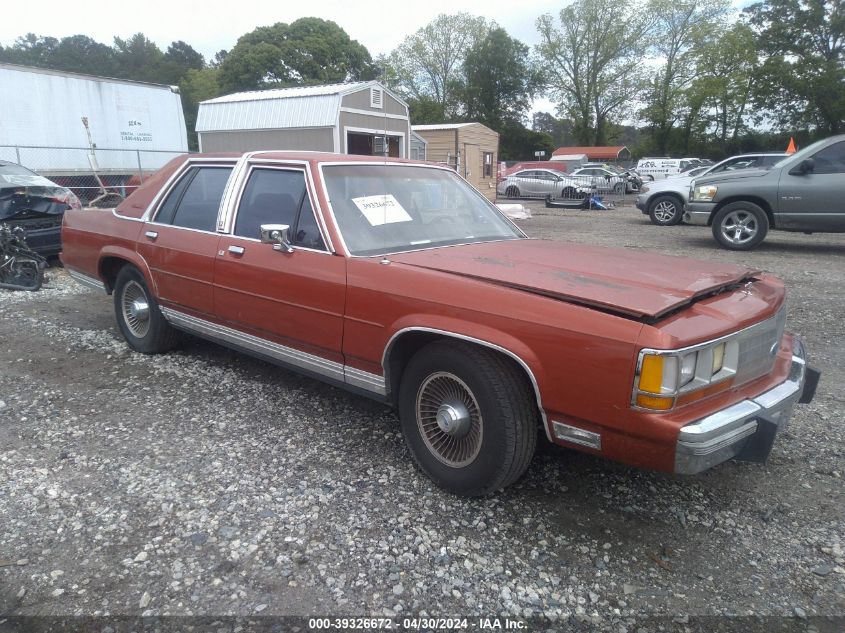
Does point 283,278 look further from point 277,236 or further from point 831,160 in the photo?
point 831,160

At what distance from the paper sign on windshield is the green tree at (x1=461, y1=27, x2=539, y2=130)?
5885 centimetres

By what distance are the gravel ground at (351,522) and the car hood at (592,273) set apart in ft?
3.49

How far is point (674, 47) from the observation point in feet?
168

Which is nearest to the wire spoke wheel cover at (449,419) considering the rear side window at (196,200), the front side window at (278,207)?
the front side window at (278,207)

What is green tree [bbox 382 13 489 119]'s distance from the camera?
47253 millimetres

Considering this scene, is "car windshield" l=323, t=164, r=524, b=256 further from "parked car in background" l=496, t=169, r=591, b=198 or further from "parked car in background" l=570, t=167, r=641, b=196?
→ "parked car in background" l=570, t=167, r=641, b=196

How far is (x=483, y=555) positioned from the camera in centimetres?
257

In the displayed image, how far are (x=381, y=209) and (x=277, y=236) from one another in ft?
2.12

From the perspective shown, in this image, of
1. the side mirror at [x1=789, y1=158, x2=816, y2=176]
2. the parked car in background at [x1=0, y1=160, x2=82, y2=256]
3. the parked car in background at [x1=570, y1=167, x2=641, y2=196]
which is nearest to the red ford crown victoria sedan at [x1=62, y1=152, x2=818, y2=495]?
the parked car in background at [x1=0, y1=160, x2=82, y2=256]

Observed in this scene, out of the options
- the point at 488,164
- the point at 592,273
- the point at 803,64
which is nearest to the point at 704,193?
the point at 592,273

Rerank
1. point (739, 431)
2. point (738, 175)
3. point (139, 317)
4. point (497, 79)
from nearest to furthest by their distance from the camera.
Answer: point (739, 431) < point (139, 317) < point (738, 175) < point (497, 79)

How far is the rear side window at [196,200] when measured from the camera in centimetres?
421

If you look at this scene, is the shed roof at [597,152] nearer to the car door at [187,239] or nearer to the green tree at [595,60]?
the green tree at [595,60]

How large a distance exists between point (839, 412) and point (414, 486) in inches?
114
